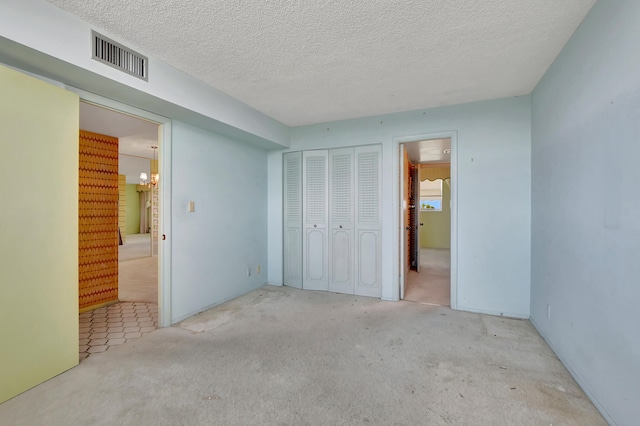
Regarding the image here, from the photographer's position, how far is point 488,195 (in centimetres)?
336

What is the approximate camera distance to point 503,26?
6.57ft

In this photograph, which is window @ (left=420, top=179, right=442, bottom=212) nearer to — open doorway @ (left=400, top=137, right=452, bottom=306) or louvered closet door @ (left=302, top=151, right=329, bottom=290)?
open doorway @ (left=400, top=137, right=452, bottom=306)

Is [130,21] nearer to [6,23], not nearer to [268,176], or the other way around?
[6,23]

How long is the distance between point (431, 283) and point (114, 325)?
175 inches

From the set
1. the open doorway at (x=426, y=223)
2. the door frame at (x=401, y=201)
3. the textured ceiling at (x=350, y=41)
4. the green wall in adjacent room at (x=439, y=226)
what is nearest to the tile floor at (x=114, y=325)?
the textured ceiling at (x=350, y=41)

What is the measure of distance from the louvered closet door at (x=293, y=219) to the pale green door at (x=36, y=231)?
8.93 ft

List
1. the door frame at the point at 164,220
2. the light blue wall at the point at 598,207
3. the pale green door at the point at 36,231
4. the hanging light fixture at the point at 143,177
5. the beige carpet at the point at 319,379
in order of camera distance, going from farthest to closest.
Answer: the hanging light fixture at the point at 143,177, the door frame at the point at 164,220, the pale green door at the point at 36,231, the beige carpet at the point at 319,379, the light blue wall at the point at 598,207

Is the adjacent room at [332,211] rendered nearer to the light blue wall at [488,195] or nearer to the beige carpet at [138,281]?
the light blue wall at [488,195]

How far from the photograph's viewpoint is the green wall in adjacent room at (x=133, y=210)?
503 inches

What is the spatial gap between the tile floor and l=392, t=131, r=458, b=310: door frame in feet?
9.96

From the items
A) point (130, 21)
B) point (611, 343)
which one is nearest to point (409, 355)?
point (611, 343)

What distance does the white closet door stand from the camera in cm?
397

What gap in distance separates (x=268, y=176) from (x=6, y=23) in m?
3.26

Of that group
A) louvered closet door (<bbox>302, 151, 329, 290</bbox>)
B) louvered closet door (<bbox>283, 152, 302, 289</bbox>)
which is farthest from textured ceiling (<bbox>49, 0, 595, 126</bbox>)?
louvered closet door (<bbox>283, 152, 302, 289</bbox>)
